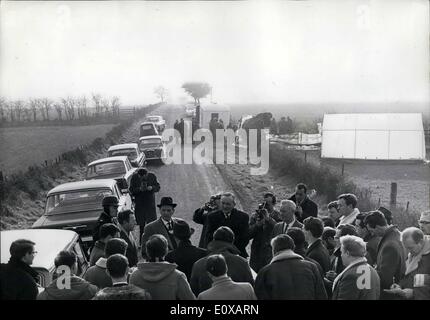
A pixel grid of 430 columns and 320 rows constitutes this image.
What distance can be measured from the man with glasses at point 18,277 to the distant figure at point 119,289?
2.88 feet

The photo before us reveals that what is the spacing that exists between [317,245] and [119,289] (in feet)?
7.59

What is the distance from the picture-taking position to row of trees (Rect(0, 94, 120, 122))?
45591 millimetres

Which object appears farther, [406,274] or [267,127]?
[267,127]

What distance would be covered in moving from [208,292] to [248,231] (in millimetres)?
2191

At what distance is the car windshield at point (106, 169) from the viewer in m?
13.1

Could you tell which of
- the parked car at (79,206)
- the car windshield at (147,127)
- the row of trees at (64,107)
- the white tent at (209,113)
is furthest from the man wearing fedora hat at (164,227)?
the row of trees at (64,107)

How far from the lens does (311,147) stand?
26609mm

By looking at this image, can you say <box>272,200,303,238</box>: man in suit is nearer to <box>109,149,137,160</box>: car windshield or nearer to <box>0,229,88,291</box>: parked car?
<box>0,229,88,291</box>: parked car

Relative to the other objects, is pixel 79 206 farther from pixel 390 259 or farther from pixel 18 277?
pixel 390 259

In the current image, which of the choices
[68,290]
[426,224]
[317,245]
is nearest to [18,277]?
[68,290]

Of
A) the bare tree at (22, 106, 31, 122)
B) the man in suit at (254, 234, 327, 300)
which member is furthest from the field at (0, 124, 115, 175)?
the man in suit at (254, 234, 327, 300)

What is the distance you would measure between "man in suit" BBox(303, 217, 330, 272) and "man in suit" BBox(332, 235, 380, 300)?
2.38 ft
